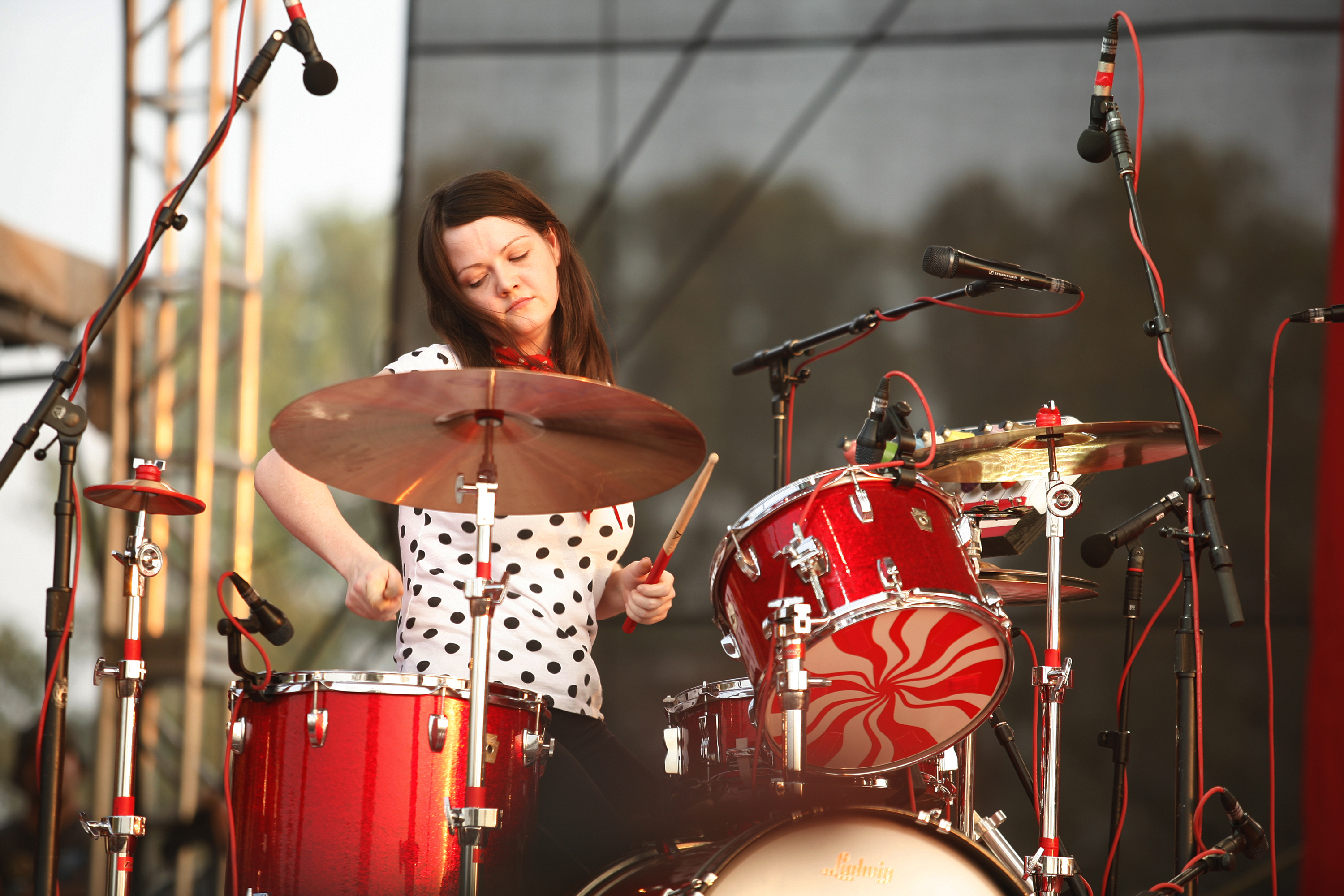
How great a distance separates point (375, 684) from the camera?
5.15 feet

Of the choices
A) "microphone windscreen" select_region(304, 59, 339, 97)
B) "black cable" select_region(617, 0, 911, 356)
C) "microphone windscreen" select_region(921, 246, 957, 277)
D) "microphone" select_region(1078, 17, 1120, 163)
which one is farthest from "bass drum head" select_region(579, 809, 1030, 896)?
"black cable" select_region(617, 0, 911, 356)

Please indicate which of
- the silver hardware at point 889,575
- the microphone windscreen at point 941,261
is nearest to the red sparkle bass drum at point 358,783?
the silver hardware at point 889,575

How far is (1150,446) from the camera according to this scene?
6.35ft

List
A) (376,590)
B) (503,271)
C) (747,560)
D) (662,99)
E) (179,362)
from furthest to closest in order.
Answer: (662,99), (179,362), (503,271), (747,560), (376,590)

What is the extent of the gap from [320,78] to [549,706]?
101 centimetres

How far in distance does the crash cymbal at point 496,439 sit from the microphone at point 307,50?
657 mm

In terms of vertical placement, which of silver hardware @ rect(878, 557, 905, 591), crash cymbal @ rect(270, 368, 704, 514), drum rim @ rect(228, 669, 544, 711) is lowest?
drum rim @ rect(228, 669, 544, 711)

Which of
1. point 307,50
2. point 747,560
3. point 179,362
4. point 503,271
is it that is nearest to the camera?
point 747,560

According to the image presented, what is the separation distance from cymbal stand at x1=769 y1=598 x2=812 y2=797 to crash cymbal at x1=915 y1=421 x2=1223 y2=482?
39 centimetres

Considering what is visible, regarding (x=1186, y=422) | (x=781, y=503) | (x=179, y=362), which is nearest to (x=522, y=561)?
(x=781, y=503)

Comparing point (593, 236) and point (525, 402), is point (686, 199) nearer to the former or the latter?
point (593, 236)

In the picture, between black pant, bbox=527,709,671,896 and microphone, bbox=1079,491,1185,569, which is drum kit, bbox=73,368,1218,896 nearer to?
black pant, bbox=527,709,671,896

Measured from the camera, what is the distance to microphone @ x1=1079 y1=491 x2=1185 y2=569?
5.91 feet

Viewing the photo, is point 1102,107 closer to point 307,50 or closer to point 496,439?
point 496,439
